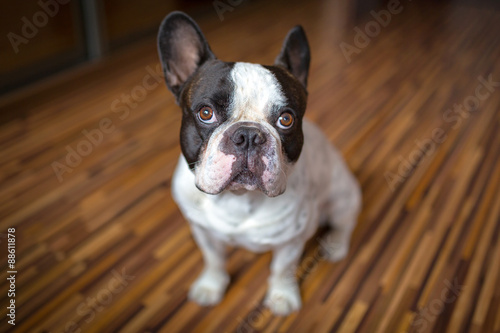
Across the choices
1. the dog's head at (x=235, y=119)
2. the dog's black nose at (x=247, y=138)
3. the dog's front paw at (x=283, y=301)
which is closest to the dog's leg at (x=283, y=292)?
the dog's front paw at (x=283, y=301)

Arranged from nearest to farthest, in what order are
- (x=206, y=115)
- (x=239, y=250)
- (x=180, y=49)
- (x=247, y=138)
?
(x=247, y=138) → (x=206, y=115) → (x=180, y=49) → (x=239, y=250)

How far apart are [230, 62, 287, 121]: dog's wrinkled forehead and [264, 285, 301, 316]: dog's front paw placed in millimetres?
920

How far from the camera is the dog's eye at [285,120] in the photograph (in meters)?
1.39

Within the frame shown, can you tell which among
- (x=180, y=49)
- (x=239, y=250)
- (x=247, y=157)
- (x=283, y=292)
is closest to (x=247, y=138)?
(x=247, y=157)

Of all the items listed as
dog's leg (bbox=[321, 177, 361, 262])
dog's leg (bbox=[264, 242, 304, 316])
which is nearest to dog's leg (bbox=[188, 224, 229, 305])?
dog's leg (bbox=[264, 242, 304, 316])

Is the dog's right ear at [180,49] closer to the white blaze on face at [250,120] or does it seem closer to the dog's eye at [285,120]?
the white blaze on face at [250,120]

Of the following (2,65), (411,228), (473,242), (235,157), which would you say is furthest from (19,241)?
(473,242)

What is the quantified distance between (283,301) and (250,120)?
959 mm

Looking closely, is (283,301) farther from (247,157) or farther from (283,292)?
(247,157)

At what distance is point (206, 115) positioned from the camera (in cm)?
139

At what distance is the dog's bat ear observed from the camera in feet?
5.06

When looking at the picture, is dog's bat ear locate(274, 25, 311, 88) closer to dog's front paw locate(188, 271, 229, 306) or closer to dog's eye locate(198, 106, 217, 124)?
dog's eye locate(198, 106, 217, 124)

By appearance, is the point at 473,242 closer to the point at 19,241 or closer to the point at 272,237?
the point at 272,237

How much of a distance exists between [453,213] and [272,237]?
4.41ft
